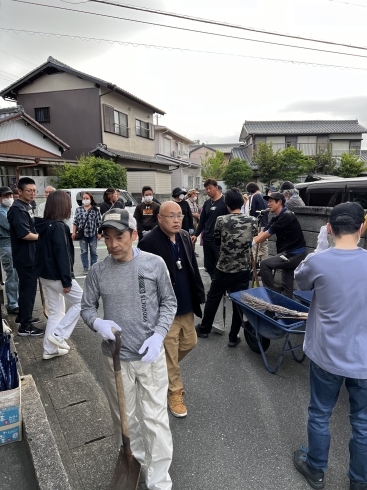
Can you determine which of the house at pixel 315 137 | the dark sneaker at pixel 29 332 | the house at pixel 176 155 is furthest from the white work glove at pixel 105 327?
the house at pixel 315 137

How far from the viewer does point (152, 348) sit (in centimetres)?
196

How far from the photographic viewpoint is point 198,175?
118ft

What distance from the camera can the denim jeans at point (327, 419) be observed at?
1.97 metres

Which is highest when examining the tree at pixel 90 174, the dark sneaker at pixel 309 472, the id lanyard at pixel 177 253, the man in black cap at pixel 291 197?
the tree at pixel 90 174

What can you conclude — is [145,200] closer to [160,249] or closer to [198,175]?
[160,249]

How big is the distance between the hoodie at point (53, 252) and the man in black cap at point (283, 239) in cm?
271

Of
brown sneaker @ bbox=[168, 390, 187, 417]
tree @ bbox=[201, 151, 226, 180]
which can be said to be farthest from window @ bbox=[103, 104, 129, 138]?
brown sneaker @ bbox=[168, 390, 187, 417]

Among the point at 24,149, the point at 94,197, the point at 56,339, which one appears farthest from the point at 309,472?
the point at 24,149

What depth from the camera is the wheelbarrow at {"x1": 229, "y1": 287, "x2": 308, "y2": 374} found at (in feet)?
10.4

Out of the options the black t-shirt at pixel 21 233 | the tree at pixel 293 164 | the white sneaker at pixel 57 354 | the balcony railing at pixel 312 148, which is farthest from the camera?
the balcony railing at pixel 312 148

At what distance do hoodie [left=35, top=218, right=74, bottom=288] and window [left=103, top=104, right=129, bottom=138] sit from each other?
56.9 feet

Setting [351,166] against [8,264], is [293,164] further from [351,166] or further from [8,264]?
[8,264]

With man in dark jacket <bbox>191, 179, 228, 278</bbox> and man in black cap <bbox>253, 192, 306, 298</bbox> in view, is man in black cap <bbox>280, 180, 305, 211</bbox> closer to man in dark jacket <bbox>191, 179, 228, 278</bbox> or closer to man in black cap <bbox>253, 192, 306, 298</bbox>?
man in black cap <bbox>253, 192, 306, 298</bbox>

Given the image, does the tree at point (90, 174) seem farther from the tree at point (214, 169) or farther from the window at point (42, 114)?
the tree at point (214, 169)
